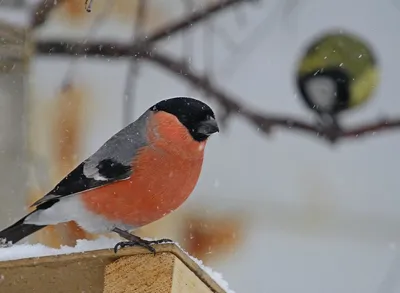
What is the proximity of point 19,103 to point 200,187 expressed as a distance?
1.18 m

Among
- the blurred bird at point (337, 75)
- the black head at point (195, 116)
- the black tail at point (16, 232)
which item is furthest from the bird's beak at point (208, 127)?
the blurred bird at point (337, 75)

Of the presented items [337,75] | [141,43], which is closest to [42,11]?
[141,43]

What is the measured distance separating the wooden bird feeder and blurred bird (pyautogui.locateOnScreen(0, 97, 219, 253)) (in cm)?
13

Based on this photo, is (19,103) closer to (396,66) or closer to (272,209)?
(272,209)

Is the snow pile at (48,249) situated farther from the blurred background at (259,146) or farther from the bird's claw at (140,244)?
the blurred background at (259,146)

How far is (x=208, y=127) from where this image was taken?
131 centimetres

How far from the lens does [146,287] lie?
3.33 ft

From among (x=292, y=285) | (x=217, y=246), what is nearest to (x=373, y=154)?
(x=292, y=285)

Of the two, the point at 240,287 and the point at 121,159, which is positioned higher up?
the point at 121,159

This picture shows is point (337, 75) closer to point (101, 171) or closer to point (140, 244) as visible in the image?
point (101, 171)

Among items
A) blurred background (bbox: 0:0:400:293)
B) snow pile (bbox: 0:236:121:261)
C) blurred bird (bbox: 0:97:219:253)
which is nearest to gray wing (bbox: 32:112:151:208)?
blurred bird (bbox: 0:97:219:253)

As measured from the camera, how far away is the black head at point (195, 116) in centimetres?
131

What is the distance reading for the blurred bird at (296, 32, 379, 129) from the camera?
5.45 feet

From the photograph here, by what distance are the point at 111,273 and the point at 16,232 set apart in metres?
0.33
